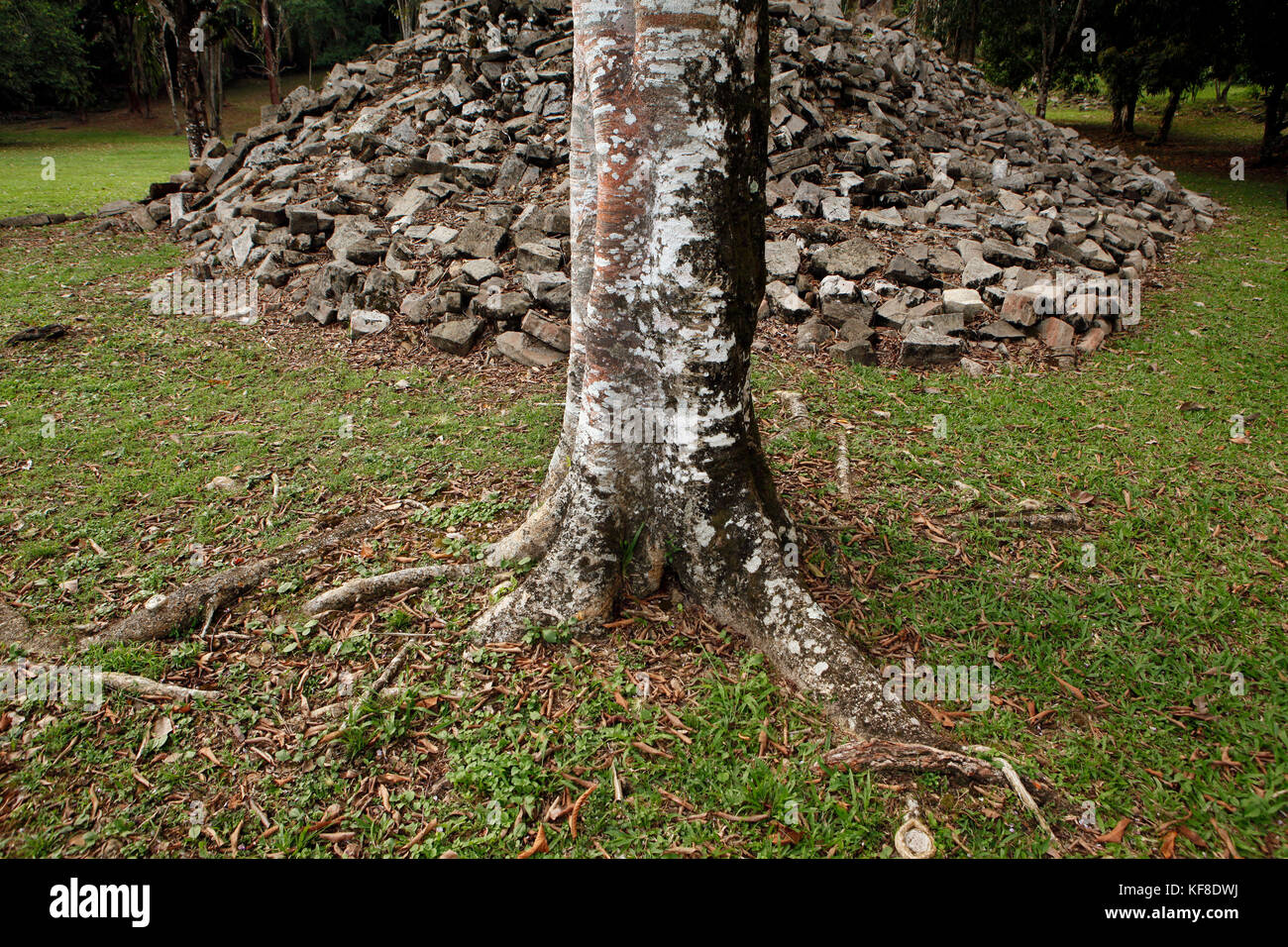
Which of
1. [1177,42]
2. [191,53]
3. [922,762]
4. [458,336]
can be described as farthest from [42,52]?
[922,762]

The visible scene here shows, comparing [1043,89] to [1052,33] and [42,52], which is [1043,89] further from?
[42,52]

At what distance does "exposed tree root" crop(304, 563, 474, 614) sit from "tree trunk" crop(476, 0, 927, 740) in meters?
0.49

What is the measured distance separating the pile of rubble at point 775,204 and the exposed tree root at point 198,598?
3393 millimetres

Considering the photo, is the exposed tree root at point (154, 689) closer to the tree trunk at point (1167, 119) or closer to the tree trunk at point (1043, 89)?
the tree trunk at point (1043, 89)

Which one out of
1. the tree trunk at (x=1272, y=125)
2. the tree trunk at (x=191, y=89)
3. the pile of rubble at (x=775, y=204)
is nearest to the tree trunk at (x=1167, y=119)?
the tree trunk at (x=1272, y=125)

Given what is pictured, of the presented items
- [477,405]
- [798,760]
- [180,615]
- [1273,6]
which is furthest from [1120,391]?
[1273,6]

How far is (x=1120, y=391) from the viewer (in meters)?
6.10

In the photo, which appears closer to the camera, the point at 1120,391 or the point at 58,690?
the point at 58,690

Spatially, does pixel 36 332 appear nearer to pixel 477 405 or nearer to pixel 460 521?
pixel 477 405

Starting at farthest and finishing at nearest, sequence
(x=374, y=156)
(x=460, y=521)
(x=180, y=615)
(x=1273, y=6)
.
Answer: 1. (x=1273, y=6)
2. (x=374, y=156)
3. (x=460, y=521)
4. (x=180, y=615)

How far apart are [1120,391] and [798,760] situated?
5.16 m

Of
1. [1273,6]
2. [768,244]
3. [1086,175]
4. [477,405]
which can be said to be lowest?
[477,405]

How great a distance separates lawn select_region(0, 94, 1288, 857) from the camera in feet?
8.50

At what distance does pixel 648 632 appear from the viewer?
11.0ft
